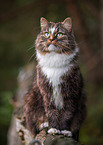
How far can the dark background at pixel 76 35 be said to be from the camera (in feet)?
19.6

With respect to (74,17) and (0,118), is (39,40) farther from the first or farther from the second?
(74,17)

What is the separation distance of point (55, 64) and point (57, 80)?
22 cm

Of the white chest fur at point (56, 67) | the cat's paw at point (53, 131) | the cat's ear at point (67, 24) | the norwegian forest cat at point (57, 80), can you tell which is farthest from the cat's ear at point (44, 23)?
the cat's paw at point (53, 131)

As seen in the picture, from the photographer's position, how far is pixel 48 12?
7312 mm

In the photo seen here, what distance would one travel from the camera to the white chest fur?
93.2 inches

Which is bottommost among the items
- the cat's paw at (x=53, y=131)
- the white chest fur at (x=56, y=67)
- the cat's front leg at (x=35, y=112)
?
the cat's paw at (x=53, y=131)

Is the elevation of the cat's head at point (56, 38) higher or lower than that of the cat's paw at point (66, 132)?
higher

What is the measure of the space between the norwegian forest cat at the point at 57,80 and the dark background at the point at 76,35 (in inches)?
112

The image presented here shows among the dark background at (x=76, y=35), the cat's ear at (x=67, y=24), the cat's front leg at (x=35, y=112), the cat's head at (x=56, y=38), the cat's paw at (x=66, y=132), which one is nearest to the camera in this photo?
the cat's head at (x=56, y=38)

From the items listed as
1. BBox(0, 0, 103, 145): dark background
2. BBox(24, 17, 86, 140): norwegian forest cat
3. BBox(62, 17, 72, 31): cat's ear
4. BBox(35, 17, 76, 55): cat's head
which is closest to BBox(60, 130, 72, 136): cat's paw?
BBox(24, 17, 86, 140): norwegian forest cat

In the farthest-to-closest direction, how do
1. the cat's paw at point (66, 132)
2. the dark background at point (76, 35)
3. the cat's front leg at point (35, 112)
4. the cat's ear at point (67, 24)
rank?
the dark background at point (76, 35)
the cat's front leg at point (35, 112)
the cat's paw at point (66, 132)
the cat's ear at point (67, 24)

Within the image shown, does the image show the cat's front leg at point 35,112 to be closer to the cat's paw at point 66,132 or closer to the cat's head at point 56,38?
the cat's paw at point 66,132

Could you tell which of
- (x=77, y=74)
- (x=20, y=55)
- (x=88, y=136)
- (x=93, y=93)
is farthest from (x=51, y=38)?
(x=20, y=55)

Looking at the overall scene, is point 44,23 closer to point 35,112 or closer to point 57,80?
point 57,80
